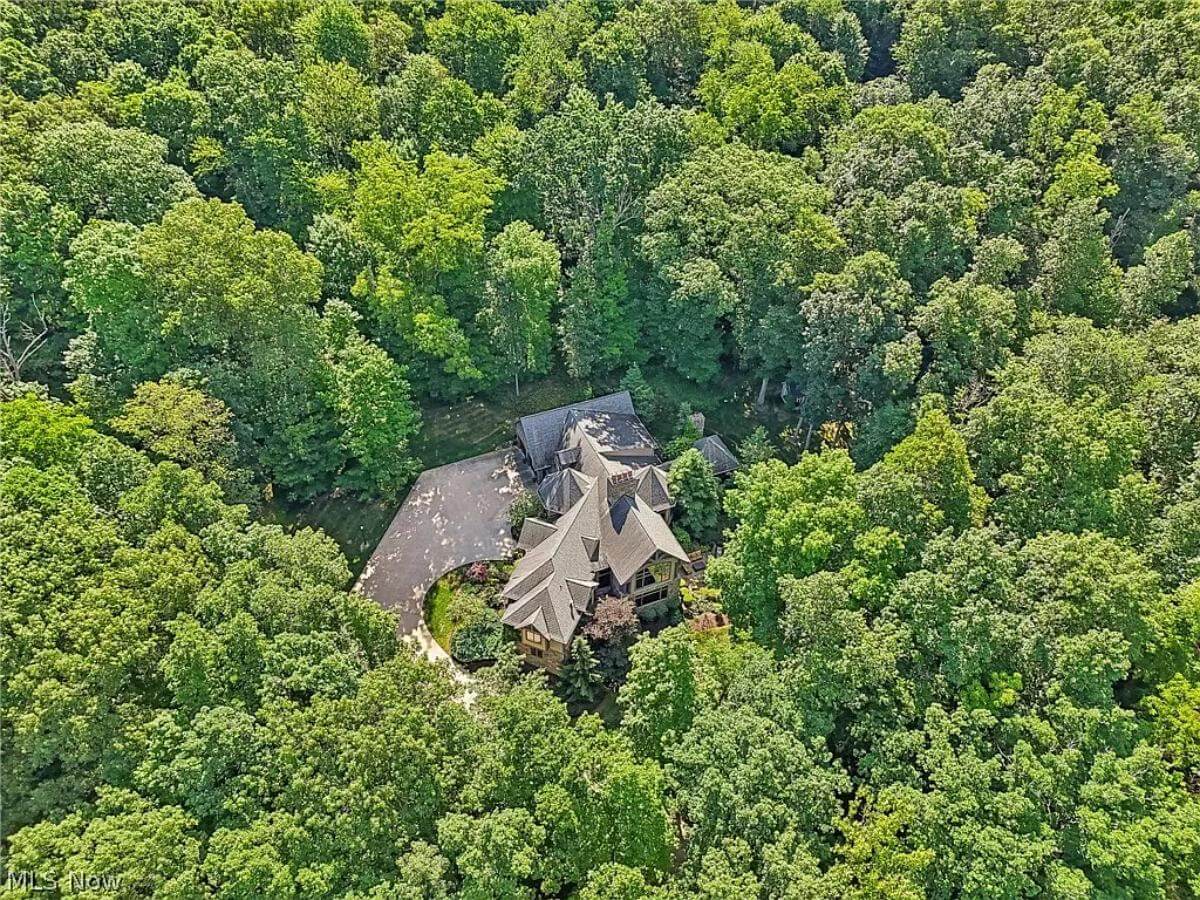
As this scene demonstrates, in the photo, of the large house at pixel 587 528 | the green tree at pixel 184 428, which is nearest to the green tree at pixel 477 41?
the large house at pixel 587 528

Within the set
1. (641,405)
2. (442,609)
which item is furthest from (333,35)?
(442,609)

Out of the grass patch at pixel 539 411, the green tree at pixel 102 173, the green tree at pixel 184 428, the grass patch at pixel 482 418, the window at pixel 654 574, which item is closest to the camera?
the green tree at pixel 184 428

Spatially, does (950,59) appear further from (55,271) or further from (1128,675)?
(55,271)

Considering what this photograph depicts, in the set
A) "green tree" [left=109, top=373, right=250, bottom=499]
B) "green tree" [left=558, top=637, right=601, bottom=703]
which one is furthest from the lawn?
"green tree" [left=558, top=637, right=601, bottom=703]

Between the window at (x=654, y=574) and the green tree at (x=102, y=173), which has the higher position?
the green tree at (x=102, y=173)

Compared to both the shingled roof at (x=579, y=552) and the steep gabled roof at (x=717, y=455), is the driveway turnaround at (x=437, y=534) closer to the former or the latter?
the shingled roof at (x=579, y=552)

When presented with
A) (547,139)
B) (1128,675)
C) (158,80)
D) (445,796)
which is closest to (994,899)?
(1128,675)

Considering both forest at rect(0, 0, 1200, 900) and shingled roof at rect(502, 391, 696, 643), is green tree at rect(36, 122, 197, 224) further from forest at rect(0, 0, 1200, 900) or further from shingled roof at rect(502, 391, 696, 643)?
shingled roof at rect(502, 391, 696, 643)
